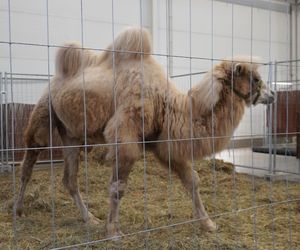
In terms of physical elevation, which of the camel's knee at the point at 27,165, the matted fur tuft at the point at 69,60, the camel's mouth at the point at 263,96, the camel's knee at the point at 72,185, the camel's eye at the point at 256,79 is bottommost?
the camel's knee at the point at 72,185

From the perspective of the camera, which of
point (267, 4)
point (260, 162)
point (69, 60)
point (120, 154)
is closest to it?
point (120, 154)

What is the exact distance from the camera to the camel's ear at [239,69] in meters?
3.34

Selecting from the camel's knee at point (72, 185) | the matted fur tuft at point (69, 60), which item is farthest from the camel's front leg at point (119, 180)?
the matted fur tuft at point (69, 60)

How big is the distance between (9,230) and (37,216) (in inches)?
22.3

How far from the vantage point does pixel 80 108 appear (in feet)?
11.2

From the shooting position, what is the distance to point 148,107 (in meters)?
3.15

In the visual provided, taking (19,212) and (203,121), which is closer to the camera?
(203,121)

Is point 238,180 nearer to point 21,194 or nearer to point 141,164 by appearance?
point 141,164

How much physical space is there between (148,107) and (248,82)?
878 mm

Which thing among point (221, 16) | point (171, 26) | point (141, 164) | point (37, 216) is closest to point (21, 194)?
point (37, 216)

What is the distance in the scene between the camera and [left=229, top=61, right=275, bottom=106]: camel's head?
337 centimetres

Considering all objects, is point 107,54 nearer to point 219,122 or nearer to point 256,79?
point 219,122

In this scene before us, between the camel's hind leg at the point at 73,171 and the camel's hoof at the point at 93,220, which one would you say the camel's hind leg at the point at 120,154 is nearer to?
the camel's hoof at the point at 93,220

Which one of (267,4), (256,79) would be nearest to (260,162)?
(267,4)
